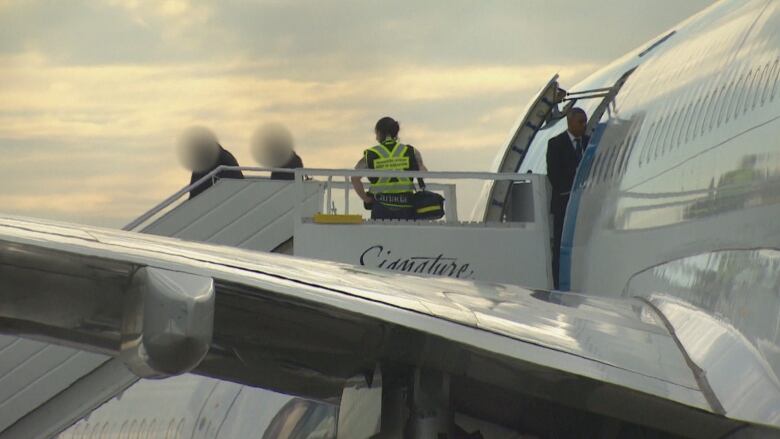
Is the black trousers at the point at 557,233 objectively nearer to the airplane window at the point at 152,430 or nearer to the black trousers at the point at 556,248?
the black trousers at the point at 556,248

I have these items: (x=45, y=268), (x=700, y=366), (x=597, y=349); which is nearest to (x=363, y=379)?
(x=597, y=349)

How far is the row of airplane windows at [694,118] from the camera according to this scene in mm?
7902

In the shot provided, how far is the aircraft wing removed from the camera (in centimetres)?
485

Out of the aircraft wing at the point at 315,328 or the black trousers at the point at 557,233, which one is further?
the black trousers at the point at 557,233

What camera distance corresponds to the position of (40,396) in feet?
43.4

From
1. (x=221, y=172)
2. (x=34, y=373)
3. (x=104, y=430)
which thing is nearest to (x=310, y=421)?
(x=104, y=430)

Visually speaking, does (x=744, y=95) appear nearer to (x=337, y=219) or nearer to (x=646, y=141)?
(x=646, y=141)

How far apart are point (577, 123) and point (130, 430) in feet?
17.3

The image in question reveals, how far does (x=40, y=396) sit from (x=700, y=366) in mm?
8011

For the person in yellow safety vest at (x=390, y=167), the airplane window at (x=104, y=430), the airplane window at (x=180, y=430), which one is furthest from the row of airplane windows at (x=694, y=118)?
the airplane window at (x=104, y=430)

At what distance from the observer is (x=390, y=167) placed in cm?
1356

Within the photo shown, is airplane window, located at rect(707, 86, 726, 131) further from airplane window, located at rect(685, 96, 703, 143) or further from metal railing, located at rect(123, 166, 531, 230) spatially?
metal railing, located at rect(123, 166, 531, 230)

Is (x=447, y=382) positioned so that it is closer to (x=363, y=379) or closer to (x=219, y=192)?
(x=363, y=379)

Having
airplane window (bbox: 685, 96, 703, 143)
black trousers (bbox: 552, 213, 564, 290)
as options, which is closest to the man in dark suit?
black trousers (bbox: 552, 213, 564, 290)
